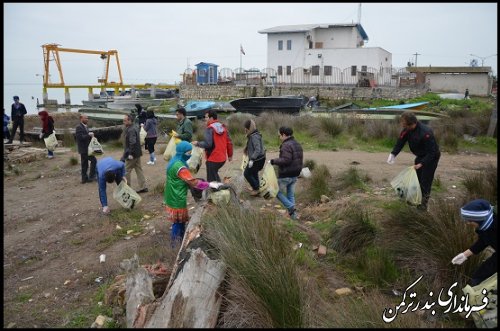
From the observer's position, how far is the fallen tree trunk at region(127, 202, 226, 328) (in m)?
3.14

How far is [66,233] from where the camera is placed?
6672 mm

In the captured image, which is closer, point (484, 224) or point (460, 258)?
point (484, 224)

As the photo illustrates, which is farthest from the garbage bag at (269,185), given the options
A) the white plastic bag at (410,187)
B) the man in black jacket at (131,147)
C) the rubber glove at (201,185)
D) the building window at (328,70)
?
the building window at (328,70)

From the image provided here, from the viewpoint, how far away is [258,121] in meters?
17.7

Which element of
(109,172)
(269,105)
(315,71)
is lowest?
(109,172)

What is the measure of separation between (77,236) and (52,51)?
47.2m

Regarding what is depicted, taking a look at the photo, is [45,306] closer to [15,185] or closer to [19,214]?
[19,214]

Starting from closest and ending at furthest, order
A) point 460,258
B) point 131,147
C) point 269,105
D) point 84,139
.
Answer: point 460,258, point 131,147, point 84,139, point 269,105

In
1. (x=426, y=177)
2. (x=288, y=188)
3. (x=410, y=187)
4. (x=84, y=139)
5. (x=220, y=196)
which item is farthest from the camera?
(x=84, y=139)

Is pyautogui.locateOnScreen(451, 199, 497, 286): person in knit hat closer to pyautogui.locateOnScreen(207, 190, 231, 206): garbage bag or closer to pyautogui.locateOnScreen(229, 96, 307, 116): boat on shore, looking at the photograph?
pyautogui.locateOnScreen(207, 190, 231, 206): garbage bag

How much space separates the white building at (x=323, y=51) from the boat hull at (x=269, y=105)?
17.7 meters

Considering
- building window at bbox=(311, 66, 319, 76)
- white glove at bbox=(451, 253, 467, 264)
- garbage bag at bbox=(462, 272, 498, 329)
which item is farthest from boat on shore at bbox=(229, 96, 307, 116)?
garbage bag at bbox=(462, 272, 498, 329)

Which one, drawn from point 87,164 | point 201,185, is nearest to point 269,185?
point 201,185

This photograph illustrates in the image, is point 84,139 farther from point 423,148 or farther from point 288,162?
point 423,148
